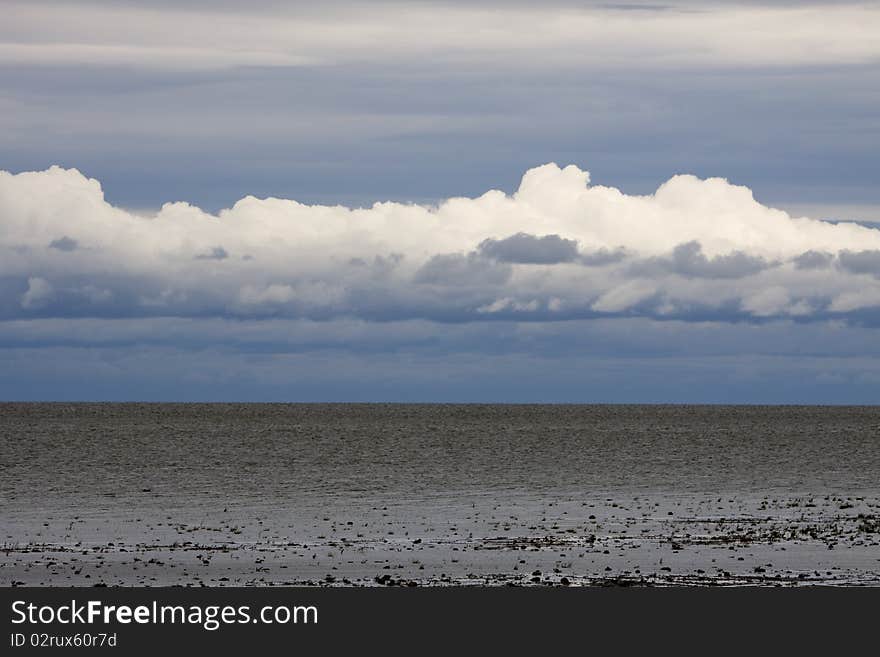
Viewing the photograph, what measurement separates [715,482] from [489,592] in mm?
43899

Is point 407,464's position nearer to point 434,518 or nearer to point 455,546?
point 434,518

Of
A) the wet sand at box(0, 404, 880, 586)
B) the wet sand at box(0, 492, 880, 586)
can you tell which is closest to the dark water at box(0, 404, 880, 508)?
the wet sand at box(0, 404, 880, 586)

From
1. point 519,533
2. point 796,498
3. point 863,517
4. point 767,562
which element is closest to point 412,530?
point 519,533

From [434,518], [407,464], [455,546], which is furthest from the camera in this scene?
[407,464]

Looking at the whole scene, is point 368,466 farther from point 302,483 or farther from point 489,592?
point 489,592

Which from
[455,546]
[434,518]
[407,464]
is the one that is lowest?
[455,546]

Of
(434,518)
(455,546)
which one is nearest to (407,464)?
(434,518)

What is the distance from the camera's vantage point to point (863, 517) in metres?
42.6

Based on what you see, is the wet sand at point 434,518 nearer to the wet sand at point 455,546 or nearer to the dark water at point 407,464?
the wet sand at point 455,546

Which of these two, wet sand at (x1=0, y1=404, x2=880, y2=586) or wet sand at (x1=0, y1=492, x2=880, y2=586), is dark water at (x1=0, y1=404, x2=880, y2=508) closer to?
wet sand at (x1=0, y1=404, x2=880, y2=586)

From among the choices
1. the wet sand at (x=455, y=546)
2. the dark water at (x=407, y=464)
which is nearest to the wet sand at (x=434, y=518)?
the wet sand at (x=455, y=546)

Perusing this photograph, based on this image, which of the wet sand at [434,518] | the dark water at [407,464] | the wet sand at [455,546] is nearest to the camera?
the wet sand at [455,546]

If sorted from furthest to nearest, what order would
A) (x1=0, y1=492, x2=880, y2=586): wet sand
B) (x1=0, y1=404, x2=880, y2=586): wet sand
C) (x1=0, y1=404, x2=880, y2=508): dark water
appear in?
(x1=0, y1=404, x2=880, y2=508): dark water, (x1=0, y1=404, x2=880, y2=586): wet sand, (x1=0, y1=492, x2=880, y2=586): wet sand

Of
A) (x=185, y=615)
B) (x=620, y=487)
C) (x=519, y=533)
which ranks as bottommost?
(x=185, y=615)
